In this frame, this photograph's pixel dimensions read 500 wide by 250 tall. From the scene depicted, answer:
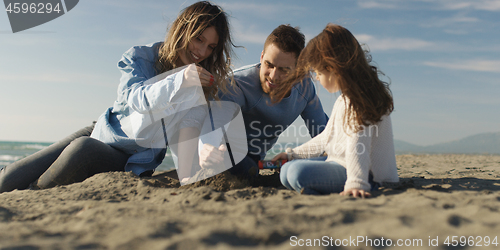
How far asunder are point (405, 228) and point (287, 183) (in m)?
0.99

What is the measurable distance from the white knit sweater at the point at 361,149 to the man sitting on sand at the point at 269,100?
2.70ft

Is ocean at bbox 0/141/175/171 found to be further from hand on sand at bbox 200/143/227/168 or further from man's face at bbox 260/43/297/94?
hand on sand at bbox 200/143/227/168

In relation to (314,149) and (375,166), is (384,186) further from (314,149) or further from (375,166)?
(314,149)

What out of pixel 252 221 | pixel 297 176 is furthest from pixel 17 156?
pixel 252 221

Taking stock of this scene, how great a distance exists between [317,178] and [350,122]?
0.42 m

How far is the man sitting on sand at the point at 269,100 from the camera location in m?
2.80

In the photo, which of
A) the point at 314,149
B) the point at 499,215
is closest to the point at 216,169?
the point at 314,149

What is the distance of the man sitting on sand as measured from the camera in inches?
110

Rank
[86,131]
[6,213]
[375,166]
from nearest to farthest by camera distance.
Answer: [6,213], [375,166], [86,131]

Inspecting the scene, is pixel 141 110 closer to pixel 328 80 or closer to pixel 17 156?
pixel 328 80

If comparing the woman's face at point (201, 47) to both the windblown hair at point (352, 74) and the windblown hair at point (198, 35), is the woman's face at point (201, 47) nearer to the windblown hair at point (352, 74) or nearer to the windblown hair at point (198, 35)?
the windblown hair at point (198, 35)

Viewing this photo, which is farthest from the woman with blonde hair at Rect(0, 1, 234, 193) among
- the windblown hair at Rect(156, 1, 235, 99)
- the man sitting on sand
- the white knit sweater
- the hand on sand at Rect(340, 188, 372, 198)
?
the hand on sand at Rect(340, 188, 372, 198)

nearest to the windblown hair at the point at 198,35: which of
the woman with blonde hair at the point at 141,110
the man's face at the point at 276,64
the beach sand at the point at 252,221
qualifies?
the woman with blonde hair at the point at 141,110

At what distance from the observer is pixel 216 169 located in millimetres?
2410
